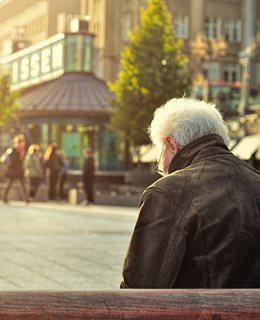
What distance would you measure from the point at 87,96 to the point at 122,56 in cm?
1264

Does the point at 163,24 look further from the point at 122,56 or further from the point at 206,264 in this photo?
the point at 206,264

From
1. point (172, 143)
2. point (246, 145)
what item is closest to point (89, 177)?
point (246, 145)

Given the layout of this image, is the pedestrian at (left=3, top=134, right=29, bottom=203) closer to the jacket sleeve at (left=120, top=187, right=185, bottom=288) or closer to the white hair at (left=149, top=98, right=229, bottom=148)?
the white hair at (left=149, top=98, right=229, bottom=148)

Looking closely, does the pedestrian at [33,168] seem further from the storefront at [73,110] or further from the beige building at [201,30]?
the beige building at [201,30]

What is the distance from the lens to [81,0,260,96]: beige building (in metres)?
83.6

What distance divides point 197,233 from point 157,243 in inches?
5.3

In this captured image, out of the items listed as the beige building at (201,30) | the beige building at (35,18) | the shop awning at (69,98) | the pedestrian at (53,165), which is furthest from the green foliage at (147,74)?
the beige building at (35,18)

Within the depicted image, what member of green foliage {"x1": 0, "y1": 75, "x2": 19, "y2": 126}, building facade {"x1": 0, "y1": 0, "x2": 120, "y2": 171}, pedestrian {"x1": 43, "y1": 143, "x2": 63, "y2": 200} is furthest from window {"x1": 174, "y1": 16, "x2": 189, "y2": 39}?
pedestrian {"x1": 43, "y1": 143, "x2": 63, "y2": 200}

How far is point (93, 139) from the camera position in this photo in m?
47.6

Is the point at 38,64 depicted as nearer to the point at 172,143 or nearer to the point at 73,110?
the point at 73,110

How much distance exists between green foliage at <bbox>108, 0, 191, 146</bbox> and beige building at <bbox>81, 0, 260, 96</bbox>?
44.6 meters

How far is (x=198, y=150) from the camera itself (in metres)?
4.18

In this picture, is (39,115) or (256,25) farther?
(256,25)

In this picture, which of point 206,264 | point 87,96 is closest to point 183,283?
point 206,264
